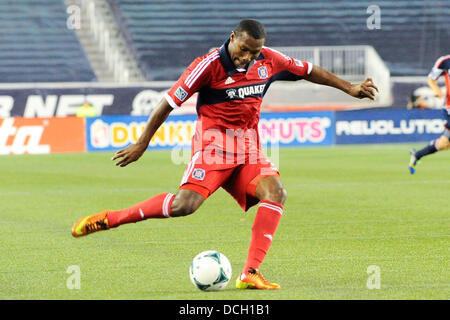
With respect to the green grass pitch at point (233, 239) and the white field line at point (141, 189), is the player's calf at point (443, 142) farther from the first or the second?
the white field line at point (141, 189)

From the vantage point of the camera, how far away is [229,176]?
623 cm

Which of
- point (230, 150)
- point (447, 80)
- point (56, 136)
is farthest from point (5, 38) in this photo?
point (230, 150)

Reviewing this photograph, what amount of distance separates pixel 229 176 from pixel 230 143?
0.23 metres

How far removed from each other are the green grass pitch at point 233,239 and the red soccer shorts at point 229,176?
2.01ft

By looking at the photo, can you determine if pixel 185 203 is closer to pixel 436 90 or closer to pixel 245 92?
pixel 245 92

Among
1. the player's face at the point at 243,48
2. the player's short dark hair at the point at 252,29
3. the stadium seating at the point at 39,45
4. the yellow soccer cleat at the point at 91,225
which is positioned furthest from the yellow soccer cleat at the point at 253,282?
the stadium seating at the point at 39,45

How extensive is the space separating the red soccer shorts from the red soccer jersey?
12 cm

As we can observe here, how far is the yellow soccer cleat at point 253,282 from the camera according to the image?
5.62 metres

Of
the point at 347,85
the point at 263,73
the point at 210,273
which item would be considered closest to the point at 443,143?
the point at 347,85

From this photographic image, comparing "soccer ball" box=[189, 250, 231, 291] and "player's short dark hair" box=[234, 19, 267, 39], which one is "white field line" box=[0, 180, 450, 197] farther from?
"player's short dark hair" box=[234, 19, 267, 39]

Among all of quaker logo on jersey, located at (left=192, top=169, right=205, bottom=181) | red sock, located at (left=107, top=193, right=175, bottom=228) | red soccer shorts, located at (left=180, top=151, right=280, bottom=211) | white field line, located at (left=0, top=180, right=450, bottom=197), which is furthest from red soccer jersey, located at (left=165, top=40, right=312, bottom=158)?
white field line, located at (left=0, top=180, right=450, bottom=197)

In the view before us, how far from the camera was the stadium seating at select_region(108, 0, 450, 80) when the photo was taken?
30.0 metres

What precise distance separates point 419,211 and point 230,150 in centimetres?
455

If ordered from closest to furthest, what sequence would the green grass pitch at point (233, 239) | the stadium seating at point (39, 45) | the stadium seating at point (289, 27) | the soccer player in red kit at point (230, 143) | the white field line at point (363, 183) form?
the green grass pitch at point (233, 239)
the soccer player in red kit at point (230, 143)
the white field line at point (363, 183)
the stadium seating at point (39, 45)
the stadium seating at point (289, 27)
